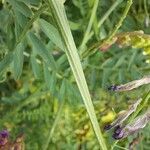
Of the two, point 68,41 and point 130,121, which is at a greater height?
point 68,41

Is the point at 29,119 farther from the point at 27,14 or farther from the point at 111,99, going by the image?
the point at 27,14

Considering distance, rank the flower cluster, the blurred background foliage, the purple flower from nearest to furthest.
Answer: the flower cluster < the purple flower < the blurred background foliage

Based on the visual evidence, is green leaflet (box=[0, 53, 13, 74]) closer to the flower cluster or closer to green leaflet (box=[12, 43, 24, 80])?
green leaflet (box=[12, 43, 24, 80])

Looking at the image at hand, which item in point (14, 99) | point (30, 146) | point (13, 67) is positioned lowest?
point (30, 146)

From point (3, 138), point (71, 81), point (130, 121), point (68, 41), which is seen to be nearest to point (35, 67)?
point (71, 81)

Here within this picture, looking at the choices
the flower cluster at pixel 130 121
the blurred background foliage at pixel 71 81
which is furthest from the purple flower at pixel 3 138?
the flower cluster at pixel 130 121

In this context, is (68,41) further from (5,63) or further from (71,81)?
(71,81)

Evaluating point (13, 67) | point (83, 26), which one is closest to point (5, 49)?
point (13, 67)

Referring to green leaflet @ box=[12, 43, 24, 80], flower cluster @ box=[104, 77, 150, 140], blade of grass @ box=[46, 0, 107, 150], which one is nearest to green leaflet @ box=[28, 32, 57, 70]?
green leaflet @ box=[12, 43, 24, 80]
